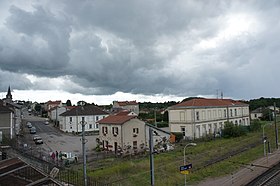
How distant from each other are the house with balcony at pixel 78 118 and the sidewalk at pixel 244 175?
40.8 metres

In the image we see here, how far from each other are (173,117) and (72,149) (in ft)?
70.3

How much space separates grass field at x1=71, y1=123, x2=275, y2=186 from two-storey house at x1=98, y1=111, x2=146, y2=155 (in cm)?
478

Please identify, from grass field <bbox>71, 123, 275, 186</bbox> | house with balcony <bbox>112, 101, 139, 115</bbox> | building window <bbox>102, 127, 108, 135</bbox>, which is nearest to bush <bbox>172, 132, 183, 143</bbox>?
grass field <bbox>71, 123, 275, 186</bbox>

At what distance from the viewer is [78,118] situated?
68.3 meters

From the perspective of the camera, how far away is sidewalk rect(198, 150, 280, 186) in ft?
83.4

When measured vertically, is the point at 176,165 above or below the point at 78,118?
below

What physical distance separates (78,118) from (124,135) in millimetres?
31185

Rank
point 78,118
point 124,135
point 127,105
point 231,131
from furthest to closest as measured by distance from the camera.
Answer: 1. point 127,105
2. point 78,118
3. point 231,131
4. point 124,135

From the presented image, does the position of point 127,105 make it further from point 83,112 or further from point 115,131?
point 115,131

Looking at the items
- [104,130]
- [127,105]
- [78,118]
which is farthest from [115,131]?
[127,105]

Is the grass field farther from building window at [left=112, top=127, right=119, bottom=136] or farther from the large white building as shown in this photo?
the large white building

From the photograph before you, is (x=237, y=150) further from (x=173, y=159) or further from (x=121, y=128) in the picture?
(x=121, y=128)

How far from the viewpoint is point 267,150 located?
4119cm

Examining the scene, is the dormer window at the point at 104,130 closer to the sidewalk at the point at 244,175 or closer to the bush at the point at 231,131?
the sidewalk at the point at 244,175
